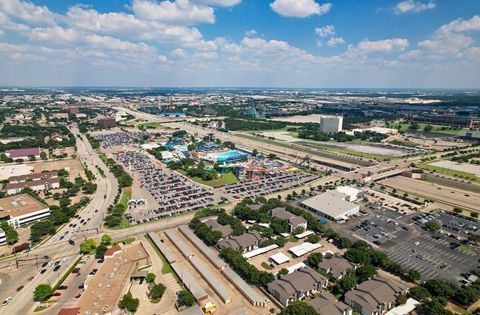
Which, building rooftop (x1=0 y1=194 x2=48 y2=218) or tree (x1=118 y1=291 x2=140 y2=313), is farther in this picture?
building rooftop (x1=0 y1=194 x2=48 y2=218)

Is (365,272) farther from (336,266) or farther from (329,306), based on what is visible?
(329,306)

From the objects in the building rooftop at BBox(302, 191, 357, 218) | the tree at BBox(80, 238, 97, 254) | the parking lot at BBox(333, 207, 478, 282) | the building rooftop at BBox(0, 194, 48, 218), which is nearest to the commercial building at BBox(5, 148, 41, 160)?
the building rooftop at BBox(0, 194, 48, 218)

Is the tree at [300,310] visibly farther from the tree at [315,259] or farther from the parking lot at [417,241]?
the parking lot at [417,241]

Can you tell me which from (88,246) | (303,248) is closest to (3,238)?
(88,246)

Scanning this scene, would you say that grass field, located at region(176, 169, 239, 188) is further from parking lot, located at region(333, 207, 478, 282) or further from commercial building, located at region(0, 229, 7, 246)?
commercial building, located at region(0, 229, 7, 246)

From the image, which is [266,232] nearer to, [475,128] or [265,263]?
[265,263]

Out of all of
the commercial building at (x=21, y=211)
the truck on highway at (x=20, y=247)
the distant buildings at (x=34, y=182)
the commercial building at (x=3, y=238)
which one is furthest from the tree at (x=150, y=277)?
the distant buildings at (x=34, y=182)
